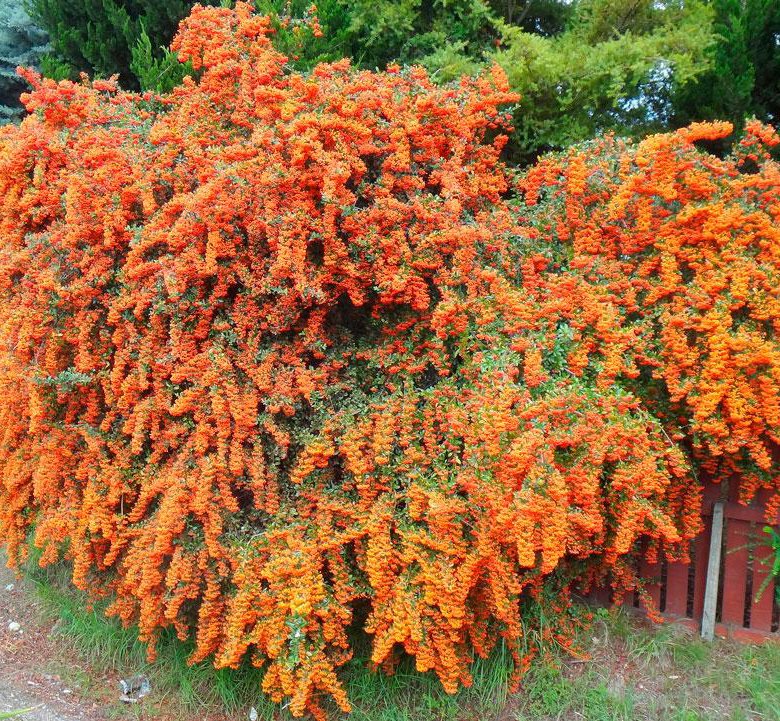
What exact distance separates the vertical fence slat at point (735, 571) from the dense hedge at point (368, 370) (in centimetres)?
27

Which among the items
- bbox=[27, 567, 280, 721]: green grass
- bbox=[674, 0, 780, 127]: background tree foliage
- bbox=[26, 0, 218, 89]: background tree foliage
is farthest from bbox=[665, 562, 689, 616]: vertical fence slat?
bbox=[26, 0, 218, 89]: background tree foliage

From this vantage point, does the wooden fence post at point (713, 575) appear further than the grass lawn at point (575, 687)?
Yes

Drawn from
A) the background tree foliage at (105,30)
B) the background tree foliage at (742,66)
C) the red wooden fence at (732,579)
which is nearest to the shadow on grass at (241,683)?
the red wooden fence at (732,579)

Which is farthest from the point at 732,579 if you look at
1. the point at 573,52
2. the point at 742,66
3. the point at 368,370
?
the point at 573,52

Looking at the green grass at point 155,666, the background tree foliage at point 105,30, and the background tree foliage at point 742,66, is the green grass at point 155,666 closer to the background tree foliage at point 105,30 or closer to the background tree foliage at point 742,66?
the background tree foliage at point 742,66

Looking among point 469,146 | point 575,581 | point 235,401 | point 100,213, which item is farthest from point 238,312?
point 575,581

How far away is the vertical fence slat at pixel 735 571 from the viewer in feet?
10.7

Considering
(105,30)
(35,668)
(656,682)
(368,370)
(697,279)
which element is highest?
(105,30)

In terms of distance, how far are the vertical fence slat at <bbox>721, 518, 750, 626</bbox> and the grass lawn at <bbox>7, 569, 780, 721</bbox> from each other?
0.14 meters

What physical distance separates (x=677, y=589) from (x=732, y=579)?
0.25 metres

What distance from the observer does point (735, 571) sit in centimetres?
329

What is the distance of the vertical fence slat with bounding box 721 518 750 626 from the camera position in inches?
129

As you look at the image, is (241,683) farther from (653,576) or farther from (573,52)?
(573,52)

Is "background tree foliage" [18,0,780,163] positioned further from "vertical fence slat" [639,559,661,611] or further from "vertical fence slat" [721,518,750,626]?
"vertical fence slat" [639,559,661,611]
